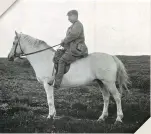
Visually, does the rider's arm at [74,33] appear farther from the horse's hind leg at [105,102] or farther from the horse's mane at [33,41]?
the horse's hind leg at [105,102]

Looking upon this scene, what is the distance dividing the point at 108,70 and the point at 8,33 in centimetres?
74

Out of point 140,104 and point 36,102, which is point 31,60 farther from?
point 140,104

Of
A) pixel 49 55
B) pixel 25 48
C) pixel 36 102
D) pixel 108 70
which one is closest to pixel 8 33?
pixel 25 48

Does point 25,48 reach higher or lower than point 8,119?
higher

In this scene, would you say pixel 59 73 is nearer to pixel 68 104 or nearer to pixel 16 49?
pixel 68 104

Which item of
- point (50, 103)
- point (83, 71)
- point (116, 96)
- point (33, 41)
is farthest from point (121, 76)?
point (33, 41)

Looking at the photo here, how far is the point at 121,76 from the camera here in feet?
8.58

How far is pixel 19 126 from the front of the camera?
2639 millimetres

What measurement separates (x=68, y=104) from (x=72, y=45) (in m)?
0.41

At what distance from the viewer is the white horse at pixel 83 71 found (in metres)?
2.62

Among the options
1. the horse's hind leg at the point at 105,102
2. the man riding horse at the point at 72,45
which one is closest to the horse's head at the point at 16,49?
the man riding horse at the point at 72,45

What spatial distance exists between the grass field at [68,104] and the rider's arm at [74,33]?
1.08ft

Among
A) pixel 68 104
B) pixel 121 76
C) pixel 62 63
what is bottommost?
pixel 68 104

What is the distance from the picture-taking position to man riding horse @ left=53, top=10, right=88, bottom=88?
260 cm
